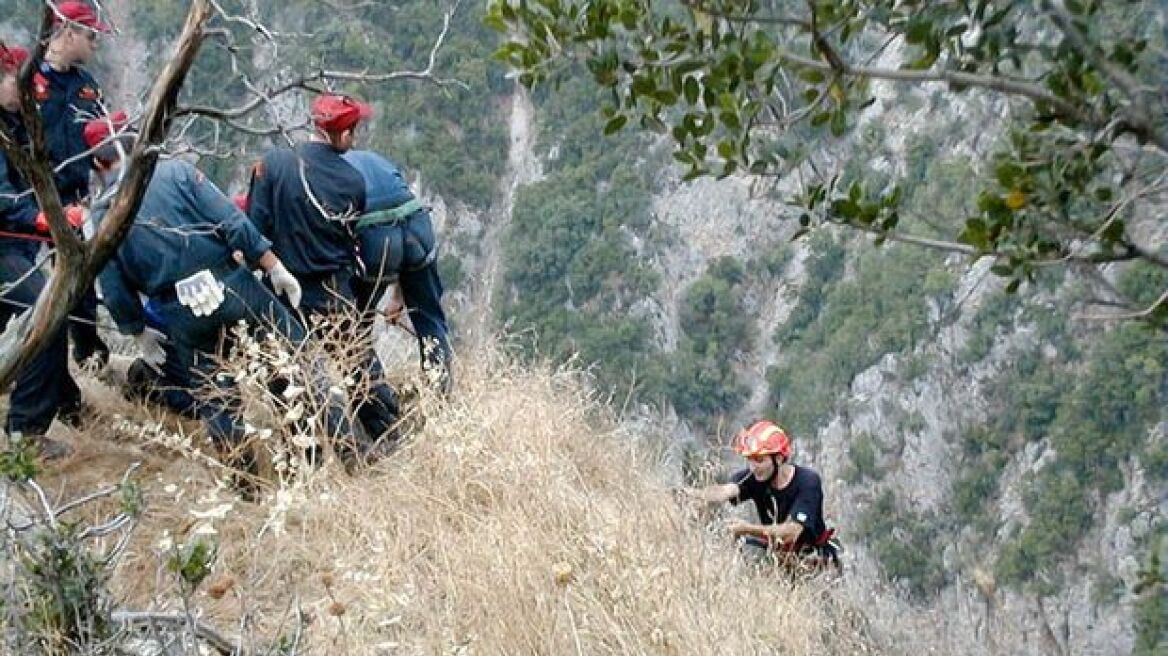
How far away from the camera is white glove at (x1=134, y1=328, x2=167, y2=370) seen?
554 cm

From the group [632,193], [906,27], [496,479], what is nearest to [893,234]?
[906,27]

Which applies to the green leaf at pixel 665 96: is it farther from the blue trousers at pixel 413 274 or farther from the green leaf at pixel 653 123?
the blue trousers at pixel 413 274

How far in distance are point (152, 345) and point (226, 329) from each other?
1.33 ft

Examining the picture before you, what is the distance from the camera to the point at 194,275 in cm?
517

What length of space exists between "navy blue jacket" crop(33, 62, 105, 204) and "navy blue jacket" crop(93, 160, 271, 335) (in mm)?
632

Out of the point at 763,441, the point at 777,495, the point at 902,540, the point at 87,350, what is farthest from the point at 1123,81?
the point at 902,540

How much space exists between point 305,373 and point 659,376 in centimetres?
4436

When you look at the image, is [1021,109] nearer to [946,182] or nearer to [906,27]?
[906,27]

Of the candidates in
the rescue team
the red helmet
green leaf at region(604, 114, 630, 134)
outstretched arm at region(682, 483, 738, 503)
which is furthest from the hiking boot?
green leaf at region(604, 114, 630, 134)

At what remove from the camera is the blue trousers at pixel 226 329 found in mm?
5273

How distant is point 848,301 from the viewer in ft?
177

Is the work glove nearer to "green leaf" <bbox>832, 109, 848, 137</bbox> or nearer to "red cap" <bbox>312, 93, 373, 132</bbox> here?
"red cap" <bbox>312, 93, 373, 132</bbox>

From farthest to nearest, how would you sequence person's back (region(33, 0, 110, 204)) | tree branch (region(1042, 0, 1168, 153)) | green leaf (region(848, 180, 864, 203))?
person's back (region(33, 0, 110, 204)), green leaf (region(848, 180, 864, 203)), tree branch (region(1042, 0, 1168, 153))

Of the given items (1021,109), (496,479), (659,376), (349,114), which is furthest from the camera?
(659,376)
